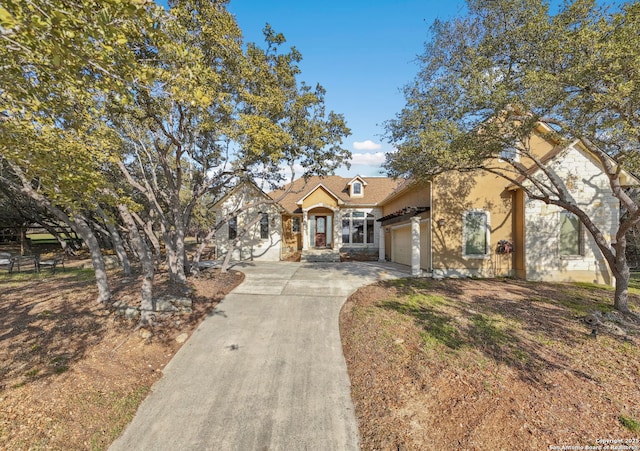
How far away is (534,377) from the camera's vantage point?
14.1 feet

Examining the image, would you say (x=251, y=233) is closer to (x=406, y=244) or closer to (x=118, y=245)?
(x=118, y=245)

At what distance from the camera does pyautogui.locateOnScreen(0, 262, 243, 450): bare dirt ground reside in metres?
3.39

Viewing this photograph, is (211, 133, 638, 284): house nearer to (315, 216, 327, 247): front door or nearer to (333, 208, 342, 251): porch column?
(333, 208, 342, 251): porch column

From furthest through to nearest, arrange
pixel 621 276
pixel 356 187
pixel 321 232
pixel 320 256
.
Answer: pixel 356 187
pixel 321 232
pixel 320 256
pixel 621 276

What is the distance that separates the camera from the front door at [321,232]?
20438 mm

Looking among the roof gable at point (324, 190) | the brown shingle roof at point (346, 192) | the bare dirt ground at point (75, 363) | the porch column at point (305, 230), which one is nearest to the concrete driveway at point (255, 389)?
the bare dirt ground at point (75, 363)

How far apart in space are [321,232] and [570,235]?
1377 centimetres

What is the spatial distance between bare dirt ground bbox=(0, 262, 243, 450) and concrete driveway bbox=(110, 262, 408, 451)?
363 millimetres

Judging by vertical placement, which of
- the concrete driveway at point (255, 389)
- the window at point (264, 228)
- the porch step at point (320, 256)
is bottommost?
the concrete driveway at point (255, 389)

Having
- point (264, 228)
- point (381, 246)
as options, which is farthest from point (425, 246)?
point (264, 228)

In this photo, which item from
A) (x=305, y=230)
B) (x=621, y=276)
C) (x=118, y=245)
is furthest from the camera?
(x=305, y=230)

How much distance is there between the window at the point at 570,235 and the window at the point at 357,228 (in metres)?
10.8

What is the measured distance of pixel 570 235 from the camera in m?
11.0

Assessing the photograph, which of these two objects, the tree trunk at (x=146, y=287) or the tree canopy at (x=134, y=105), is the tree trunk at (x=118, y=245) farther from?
the tree trunk at (x=146, y=287)
